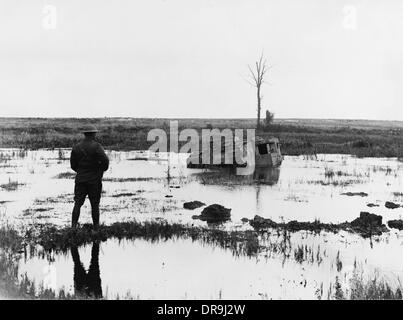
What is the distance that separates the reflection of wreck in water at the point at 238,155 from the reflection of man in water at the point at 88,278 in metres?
15.5

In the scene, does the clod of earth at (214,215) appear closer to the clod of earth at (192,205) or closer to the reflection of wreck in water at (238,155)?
the clod of earth at (192,205)

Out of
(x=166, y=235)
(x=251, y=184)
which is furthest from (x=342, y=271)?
(x=251, y=184)

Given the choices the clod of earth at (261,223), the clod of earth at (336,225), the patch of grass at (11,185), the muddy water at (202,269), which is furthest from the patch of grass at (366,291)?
the patch of grass at (11,185)

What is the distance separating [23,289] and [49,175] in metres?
15.1

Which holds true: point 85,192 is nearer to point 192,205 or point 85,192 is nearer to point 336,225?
point 192,205

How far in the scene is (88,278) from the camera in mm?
7629

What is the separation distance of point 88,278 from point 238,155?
16.8 metres

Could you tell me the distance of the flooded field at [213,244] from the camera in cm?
746

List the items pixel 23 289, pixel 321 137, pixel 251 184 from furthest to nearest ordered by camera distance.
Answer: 1. pixel 321 137
2. pixel 251 184
3. pixel 23 289

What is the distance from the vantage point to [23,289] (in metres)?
6.54

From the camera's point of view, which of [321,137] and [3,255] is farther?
[321,137]

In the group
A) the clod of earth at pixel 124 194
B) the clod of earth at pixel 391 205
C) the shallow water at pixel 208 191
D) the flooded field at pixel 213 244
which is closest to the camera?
the flooded field at pixel 213 244

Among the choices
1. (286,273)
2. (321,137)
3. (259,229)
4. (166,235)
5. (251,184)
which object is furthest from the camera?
(321,137)
